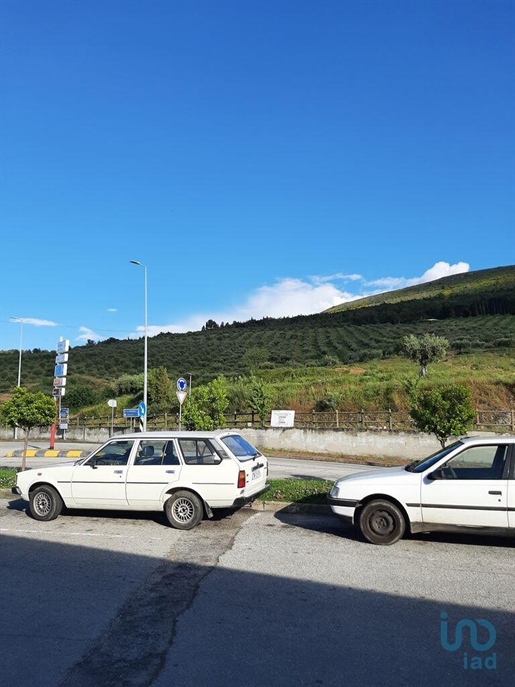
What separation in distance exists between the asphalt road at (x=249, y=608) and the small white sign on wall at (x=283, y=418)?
20939mm

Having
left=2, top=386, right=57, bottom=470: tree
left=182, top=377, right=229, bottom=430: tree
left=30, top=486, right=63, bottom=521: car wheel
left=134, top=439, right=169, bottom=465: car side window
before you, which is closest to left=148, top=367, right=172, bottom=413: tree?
left=182, top=377, right=229, bottom=430: tree

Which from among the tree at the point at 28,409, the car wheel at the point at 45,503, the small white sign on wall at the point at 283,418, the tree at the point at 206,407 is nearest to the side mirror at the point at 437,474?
the car wheel at the point at 45,503

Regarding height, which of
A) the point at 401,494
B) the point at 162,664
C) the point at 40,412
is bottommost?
the point at 162,664

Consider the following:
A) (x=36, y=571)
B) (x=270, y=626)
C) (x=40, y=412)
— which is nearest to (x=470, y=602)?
(x=270, y=626)

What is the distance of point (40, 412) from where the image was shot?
18297mm

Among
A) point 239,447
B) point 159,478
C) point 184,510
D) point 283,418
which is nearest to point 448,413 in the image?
point 239,447

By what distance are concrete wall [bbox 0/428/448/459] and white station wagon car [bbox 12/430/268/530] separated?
56.4ft

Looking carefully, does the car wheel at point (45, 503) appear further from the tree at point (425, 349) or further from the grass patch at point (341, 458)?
the tree at point (425, 349)

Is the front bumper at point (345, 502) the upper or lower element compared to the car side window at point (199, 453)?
lower

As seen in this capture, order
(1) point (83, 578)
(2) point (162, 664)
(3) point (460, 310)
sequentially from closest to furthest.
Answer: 1. (2) point (162, 664)
2. (1) point (83, 578)
3. (3) point (460, 310)

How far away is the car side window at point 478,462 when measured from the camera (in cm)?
760

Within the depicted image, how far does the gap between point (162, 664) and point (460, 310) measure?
85435 mm

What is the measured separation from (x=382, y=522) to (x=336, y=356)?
49382 mm

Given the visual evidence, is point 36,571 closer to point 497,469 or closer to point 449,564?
point 449,564
